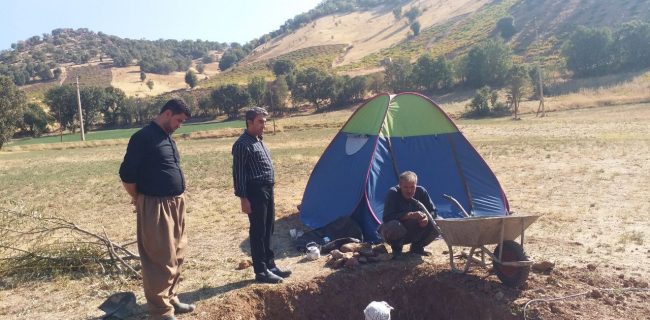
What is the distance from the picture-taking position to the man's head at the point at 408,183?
6.06m

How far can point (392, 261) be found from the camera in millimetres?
6387

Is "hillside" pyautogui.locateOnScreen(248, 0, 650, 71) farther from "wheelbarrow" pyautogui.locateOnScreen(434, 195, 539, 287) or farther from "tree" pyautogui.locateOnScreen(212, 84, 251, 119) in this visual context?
"wheelbarrow" pyautogui.locateOnScreen(434, 195, 539, 287)

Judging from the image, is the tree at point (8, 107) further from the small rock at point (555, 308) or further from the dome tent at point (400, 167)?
the small rock at point (555, 308)

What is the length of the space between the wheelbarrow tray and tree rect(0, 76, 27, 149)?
41392mm

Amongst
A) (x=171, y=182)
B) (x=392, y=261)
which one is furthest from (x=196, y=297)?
(x=392, y=261)

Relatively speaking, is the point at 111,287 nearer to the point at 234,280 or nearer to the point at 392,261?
the point at 234,280

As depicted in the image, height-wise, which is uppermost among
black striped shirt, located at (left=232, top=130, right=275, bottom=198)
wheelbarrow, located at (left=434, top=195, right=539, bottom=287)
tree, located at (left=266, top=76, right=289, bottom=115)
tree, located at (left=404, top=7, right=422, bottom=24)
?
tree, located at (left=404, top=7, right=422, bottom=24)

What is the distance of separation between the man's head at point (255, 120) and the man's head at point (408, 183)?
1789 mm

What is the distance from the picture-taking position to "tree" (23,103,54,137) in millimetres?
58000

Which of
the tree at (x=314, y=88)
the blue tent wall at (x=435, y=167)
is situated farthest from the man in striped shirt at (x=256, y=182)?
the tree at (x=314, y=88)

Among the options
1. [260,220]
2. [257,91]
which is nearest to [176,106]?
[260,220]

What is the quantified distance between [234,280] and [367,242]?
7.20ft

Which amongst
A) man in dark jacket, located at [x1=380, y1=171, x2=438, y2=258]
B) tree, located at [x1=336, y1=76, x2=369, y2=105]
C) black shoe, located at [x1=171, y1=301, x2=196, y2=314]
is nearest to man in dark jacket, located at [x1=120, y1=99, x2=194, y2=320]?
black shoe, located at [x1=171, y1=301, x2=196, y2=314]

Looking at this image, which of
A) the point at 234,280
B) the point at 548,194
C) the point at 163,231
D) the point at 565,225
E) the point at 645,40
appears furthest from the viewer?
the point at 645,40
